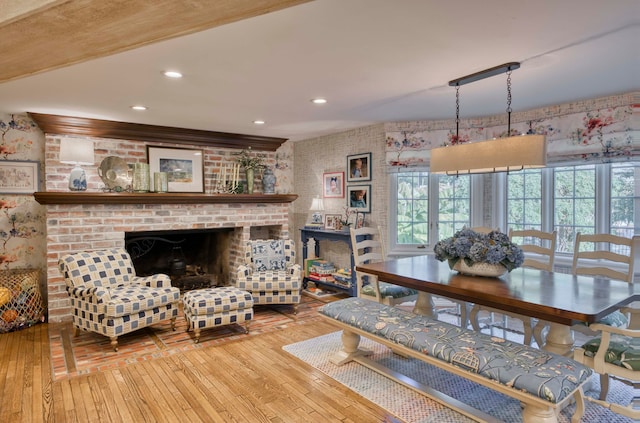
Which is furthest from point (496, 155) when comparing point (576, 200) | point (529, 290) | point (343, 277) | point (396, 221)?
point (343, 277)

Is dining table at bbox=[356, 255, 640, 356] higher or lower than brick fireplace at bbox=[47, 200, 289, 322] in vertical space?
lower

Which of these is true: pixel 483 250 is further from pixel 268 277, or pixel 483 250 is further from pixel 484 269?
pixel 268 277

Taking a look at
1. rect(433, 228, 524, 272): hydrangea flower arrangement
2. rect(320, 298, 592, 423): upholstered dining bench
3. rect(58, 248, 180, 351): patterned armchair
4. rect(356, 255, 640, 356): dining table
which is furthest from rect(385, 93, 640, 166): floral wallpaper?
rect(58, 248, 180, 351): patterned armchair

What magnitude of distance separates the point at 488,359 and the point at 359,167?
328cm

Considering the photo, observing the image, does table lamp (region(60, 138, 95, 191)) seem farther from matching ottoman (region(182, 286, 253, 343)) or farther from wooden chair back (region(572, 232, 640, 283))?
wooden chair back (region(572, 232, 640, 283))

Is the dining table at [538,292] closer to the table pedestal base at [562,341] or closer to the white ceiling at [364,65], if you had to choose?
the table pedestal base at [562,341]

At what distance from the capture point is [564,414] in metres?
2.27

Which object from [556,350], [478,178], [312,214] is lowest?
[556,350]

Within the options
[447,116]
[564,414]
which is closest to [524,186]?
[447,116]

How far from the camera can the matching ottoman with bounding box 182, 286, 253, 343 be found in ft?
11.3

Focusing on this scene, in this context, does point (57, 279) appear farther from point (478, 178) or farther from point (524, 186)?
point (524, 186)

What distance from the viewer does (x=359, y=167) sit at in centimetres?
496

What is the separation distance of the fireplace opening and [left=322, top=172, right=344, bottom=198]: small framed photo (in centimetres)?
153

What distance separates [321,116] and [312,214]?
1958 mm
